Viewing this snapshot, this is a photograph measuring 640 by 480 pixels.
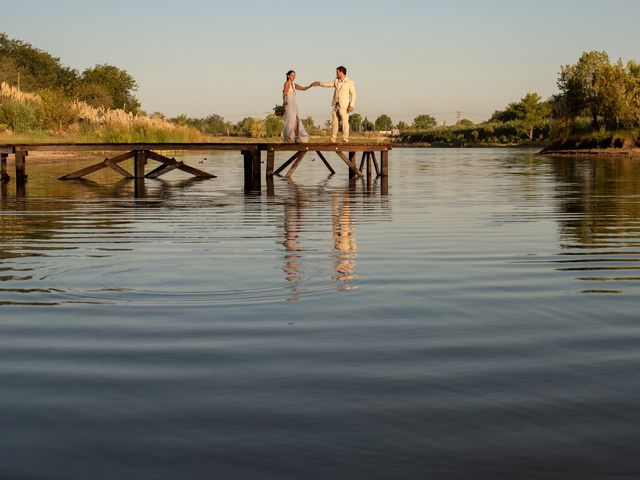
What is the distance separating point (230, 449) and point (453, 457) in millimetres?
908

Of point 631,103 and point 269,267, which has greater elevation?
point 631,103

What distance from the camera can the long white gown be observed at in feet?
86.6

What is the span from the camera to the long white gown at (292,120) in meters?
26.4

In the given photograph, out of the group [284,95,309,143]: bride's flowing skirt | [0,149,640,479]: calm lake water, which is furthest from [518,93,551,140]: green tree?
[0,149,640,479]: calm lake water

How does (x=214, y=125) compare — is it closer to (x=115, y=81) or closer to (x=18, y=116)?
(x=115, y=81)

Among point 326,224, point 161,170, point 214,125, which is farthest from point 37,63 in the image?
point 326,224

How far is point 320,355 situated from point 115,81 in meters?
95.3

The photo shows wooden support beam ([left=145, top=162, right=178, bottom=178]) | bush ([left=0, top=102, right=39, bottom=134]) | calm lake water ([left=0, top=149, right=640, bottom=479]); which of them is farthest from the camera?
bush ([left=0, top=102, right=39, bottom=134])

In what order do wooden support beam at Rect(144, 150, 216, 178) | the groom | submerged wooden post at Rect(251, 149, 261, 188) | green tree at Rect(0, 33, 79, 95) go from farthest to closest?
green tree at Rect(0, 33, 79, 95) → wooden support beam at Rect(144, 150, 216, 178) → submerged wooden post at Rect(251, 149, 261, 188) → the groom

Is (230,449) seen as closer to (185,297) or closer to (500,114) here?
(185,297)

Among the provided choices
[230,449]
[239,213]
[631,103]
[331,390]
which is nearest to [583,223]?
[239,213]

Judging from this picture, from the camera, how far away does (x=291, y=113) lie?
2666 centimetres

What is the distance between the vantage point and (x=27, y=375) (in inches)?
205

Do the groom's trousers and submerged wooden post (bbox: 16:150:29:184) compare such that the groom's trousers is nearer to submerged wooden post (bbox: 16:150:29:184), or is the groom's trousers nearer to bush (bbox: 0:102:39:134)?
submerged wooden post (bbox: 16:150:29:184)
